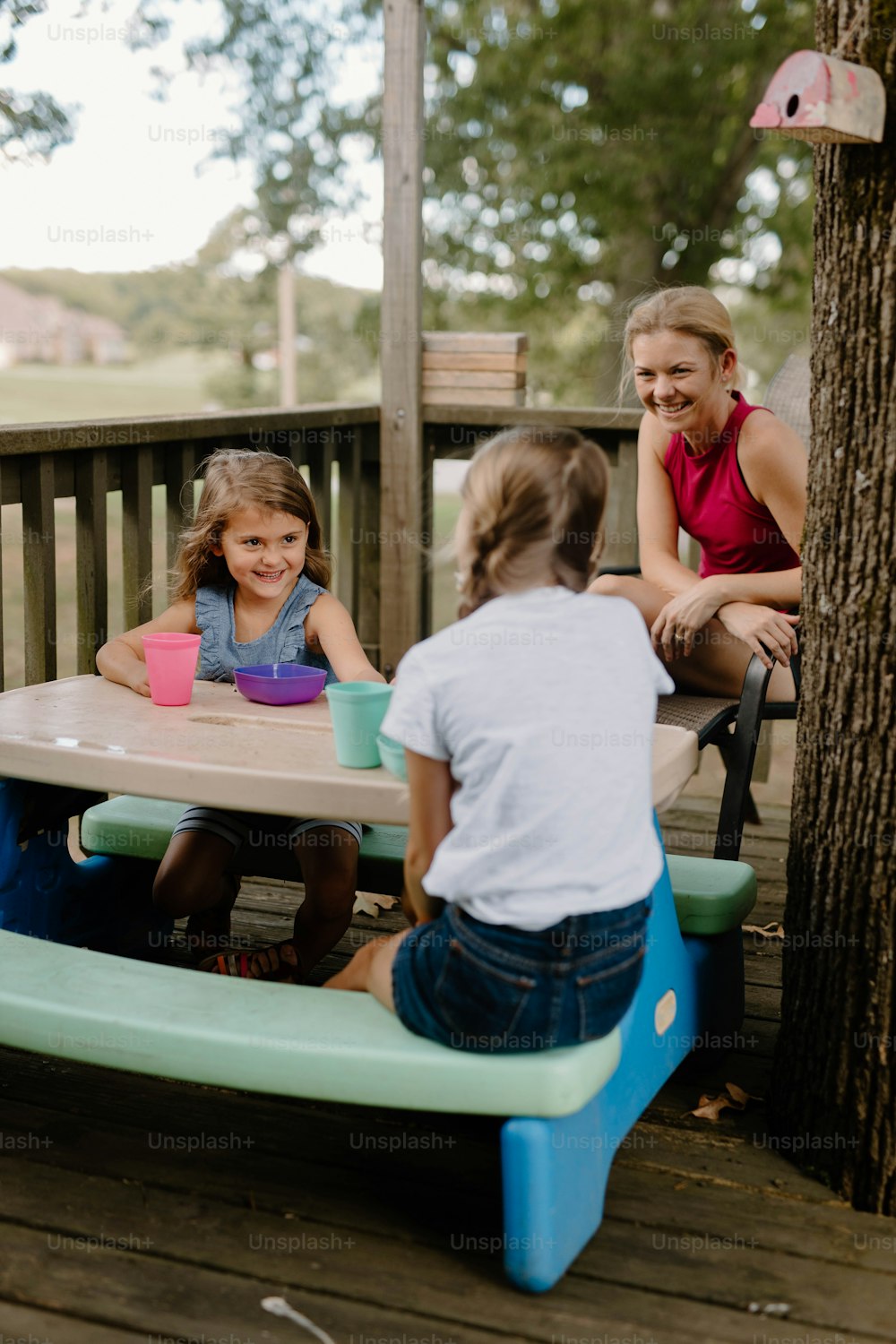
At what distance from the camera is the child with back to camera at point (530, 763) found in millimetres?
1684

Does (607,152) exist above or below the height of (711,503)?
above

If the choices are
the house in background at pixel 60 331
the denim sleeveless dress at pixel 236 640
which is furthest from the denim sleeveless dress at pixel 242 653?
the house in background at pixel 60 331

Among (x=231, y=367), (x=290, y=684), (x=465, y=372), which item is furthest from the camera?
(x=231, y=367)

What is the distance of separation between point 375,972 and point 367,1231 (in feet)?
Result: 1.23

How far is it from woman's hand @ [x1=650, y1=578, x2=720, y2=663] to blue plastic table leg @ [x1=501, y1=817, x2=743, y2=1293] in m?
0.80

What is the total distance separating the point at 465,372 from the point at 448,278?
35.5ft

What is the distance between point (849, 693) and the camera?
2.00m

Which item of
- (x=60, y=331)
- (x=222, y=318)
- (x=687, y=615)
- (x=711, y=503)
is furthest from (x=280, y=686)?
(x=222, y=318)

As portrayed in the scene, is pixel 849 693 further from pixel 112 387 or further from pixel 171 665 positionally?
pixel 112 387

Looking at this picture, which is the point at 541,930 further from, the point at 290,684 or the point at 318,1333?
the point at 290,684

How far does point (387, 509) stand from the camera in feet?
13.8

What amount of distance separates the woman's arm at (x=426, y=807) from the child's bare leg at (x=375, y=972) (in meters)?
0.14

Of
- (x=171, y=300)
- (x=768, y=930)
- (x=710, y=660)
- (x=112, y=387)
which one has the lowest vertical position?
(x=768, y=930)

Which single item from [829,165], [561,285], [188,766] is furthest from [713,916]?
[561,285]
